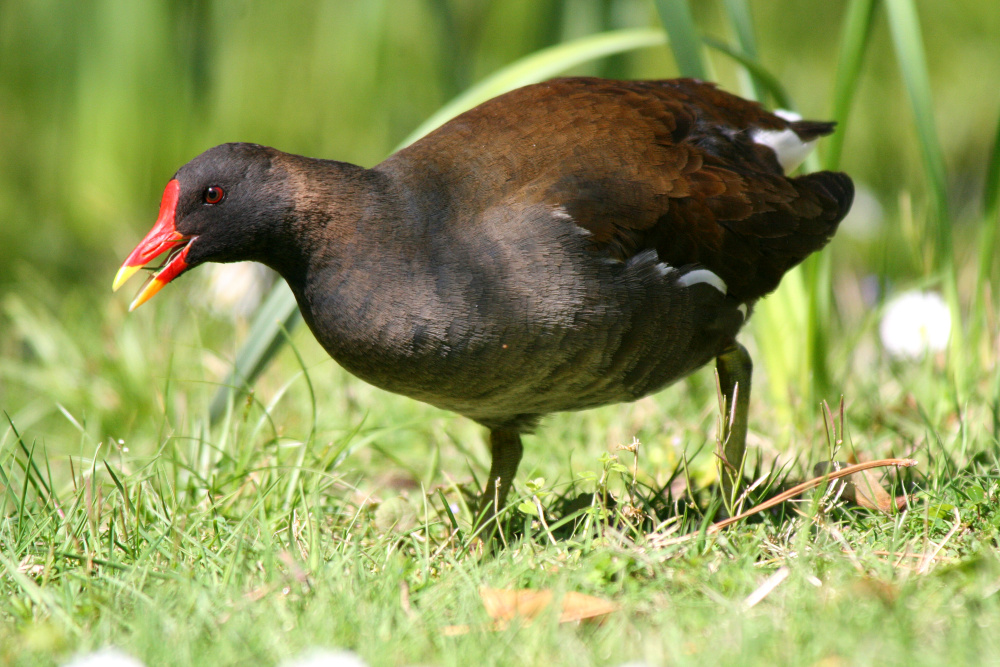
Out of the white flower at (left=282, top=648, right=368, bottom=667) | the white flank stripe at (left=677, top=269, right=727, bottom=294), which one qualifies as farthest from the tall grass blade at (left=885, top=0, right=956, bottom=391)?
the white flower at (left=282, top=648, right=368, bottom=667)

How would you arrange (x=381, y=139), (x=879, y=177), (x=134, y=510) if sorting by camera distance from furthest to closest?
(x=879, y=177) → (x=381, y=139) → (x=134, y=510)

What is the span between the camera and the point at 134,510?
8.45 feet

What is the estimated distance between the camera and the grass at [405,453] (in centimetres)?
195

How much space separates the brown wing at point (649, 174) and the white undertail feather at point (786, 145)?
3 cm

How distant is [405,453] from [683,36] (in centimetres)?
170

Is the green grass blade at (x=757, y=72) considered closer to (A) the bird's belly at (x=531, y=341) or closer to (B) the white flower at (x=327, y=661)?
(A) the bird's belly at (x=531, y=341)

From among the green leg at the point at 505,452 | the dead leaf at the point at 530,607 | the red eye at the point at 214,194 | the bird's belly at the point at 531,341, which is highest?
the red eye at the point at 214,194

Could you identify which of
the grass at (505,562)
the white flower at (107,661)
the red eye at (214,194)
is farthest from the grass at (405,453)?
the red eye at (214,194)

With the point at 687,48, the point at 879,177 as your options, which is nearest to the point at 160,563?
the point at 687,48

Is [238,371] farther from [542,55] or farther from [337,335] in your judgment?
[542,55]

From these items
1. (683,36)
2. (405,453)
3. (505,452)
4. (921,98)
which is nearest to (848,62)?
(921,98)

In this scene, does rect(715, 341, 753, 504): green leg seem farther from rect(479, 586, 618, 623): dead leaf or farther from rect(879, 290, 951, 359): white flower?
rect(479, 586, 618, 623): dead leaf

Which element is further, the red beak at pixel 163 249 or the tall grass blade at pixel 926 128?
the tall grass blade at pixel 926 128

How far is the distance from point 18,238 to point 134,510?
4.93m
